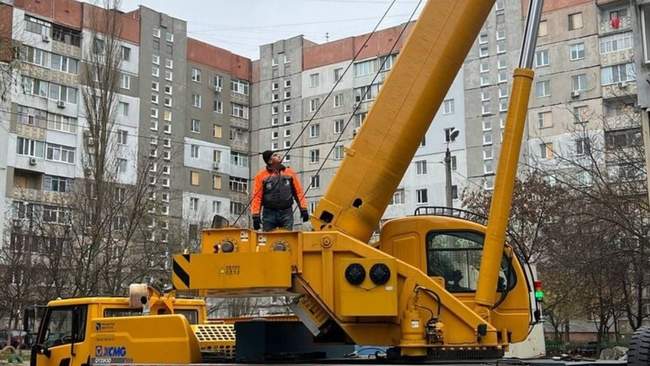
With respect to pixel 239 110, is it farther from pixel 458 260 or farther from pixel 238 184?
pixel 458 260

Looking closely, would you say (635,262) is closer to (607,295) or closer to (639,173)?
(639,173)

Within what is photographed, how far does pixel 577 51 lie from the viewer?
5703 cm

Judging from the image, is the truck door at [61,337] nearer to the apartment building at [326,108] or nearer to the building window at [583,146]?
the building window at [583,146]

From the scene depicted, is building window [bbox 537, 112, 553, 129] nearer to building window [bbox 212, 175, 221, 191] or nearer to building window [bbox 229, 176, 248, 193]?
building window [bbox 229, 176, 248, 193]

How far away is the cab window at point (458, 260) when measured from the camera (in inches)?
369

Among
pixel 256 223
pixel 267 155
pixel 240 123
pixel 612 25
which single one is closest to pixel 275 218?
pixel 256 223

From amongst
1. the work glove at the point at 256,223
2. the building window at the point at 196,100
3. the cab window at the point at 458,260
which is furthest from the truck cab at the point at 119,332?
the building window at the point at 196,100

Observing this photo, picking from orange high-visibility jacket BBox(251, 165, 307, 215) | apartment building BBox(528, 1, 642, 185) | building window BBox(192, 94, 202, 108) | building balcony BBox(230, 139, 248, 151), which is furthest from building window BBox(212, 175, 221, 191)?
orange high-visibility jacket BBox(251, 165, 307, 215)

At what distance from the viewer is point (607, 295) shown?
32062 mm

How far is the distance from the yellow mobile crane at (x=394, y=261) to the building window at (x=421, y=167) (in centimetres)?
5284

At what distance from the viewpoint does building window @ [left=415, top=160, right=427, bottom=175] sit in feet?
204

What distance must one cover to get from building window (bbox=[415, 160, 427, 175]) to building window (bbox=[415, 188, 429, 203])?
1.46 metres

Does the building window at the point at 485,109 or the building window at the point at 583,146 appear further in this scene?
the building window at the point at 485,109

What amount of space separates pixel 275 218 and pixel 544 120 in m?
51.3
